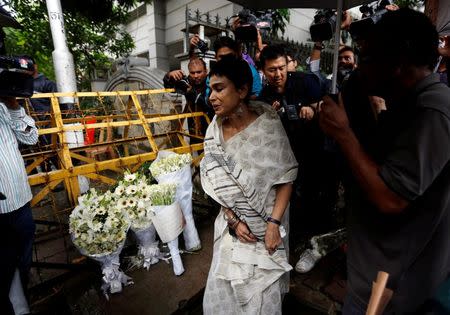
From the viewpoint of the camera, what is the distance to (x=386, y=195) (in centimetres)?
93

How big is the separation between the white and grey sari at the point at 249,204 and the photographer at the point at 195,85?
2042mm

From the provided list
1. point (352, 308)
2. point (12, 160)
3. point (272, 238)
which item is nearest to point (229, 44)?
point (272, 238)

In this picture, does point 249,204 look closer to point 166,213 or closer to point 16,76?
point 166,213

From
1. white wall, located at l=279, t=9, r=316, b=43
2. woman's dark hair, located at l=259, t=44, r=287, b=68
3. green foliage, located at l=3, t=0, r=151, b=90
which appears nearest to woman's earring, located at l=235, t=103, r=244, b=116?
woman's dark hair, located at l=259, t=44, r=287, b=68

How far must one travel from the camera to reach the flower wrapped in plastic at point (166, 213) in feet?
8.13

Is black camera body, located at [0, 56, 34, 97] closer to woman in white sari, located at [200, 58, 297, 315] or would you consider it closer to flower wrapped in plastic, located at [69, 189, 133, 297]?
flower wrapped in plastic, located at [69, 189, 133, 297]

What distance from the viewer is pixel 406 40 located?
0.94 metres

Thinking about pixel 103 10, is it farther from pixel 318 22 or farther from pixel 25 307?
pixel 25 307

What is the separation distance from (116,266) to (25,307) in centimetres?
72

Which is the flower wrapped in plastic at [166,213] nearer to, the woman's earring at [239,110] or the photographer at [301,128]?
the woman's earring at [239,110]

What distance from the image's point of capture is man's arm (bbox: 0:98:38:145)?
2146mm

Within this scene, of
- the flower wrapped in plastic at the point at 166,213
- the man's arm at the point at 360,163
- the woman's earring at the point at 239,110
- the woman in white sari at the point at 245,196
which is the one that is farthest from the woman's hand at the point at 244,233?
the flower wrapped in plastic at the point at 166,213

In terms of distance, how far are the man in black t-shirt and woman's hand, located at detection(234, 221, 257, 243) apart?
0.69 meters

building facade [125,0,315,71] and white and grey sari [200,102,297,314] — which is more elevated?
building facade [125,0,315,71]
